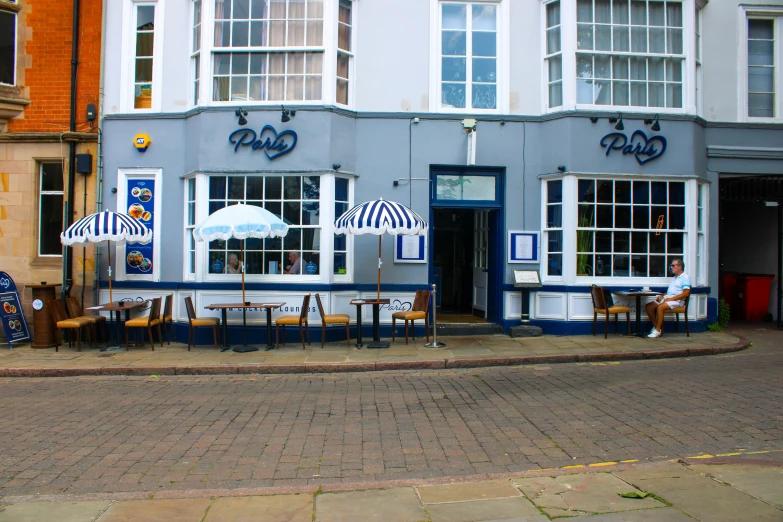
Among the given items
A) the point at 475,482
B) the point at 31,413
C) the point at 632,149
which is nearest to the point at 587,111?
the point at 632,149

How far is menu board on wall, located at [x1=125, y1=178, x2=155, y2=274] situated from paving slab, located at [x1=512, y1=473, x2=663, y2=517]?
999 cm

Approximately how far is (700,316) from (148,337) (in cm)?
1108

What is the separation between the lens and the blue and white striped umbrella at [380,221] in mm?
10695

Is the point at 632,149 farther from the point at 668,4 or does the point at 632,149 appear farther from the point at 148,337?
the point at 148,337

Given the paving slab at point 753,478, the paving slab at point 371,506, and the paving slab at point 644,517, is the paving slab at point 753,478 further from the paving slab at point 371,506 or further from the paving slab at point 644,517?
the paving slab at point 371,506

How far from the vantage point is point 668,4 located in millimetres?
12883

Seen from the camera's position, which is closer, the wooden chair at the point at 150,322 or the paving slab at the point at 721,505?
the paving slab at the point at 721,505

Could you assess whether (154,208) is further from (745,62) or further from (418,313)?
(745,62)

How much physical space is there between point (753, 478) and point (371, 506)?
2.86m

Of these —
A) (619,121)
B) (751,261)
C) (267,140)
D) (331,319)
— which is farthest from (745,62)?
(331,319)

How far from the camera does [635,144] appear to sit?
12672 millimetres

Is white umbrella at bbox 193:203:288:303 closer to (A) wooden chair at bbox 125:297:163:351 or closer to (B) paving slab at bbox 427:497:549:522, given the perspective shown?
(A) wooden chair at bbox 125:297:163:351

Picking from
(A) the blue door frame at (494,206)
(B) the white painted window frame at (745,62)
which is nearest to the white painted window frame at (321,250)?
(A) the blue door frame at (494,206)

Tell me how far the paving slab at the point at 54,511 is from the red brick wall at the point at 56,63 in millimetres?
10212
